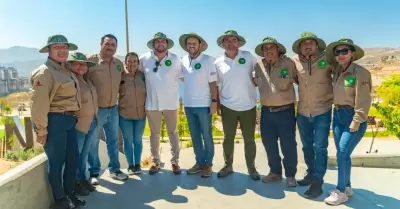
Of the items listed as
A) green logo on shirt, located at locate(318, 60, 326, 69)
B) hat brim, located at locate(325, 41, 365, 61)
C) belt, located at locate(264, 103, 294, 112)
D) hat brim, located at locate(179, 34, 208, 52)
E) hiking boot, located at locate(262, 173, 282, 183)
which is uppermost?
hat brim, located at locate(179, 34, 208, 52)

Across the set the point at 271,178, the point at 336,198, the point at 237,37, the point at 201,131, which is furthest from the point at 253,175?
the point at 237,37

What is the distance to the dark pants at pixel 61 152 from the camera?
346cm

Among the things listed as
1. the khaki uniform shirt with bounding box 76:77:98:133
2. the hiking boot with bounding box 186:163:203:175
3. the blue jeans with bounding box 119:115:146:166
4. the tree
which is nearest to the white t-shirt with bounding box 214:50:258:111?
the hiking boot with bounding box 186:163:203:175

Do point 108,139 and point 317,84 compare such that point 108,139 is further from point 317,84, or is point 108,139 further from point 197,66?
point 317,84

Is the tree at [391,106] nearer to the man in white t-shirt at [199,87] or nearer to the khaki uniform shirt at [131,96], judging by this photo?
the man in white t-shirt at [199,87]

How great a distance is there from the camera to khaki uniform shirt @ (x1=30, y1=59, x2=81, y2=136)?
10.7 ft

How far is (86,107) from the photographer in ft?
13.2

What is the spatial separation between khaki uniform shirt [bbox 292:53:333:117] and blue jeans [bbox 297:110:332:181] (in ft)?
0.31

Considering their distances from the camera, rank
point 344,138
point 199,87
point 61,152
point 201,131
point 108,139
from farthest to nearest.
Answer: point 201,131
point 108,139
point 199,87
point 344,138
point 61,152

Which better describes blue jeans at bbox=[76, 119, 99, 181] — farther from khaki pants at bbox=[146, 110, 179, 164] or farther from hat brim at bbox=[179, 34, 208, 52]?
hat brim at bbox=[179, 34, 208, 52]

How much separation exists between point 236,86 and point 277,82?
21.2 inches

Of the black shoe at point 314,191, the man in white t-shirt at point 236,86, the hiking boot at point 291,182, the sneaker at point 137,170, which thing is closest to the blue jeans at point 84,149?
the sneaker at point 137,170

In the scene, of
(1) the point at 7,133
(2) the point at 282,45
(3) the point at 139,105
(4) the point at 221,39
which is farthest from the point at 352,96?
(1) the point at 7,133

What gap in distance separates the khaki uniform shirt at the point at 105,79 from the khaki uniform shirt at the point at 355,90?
2.70 metres
